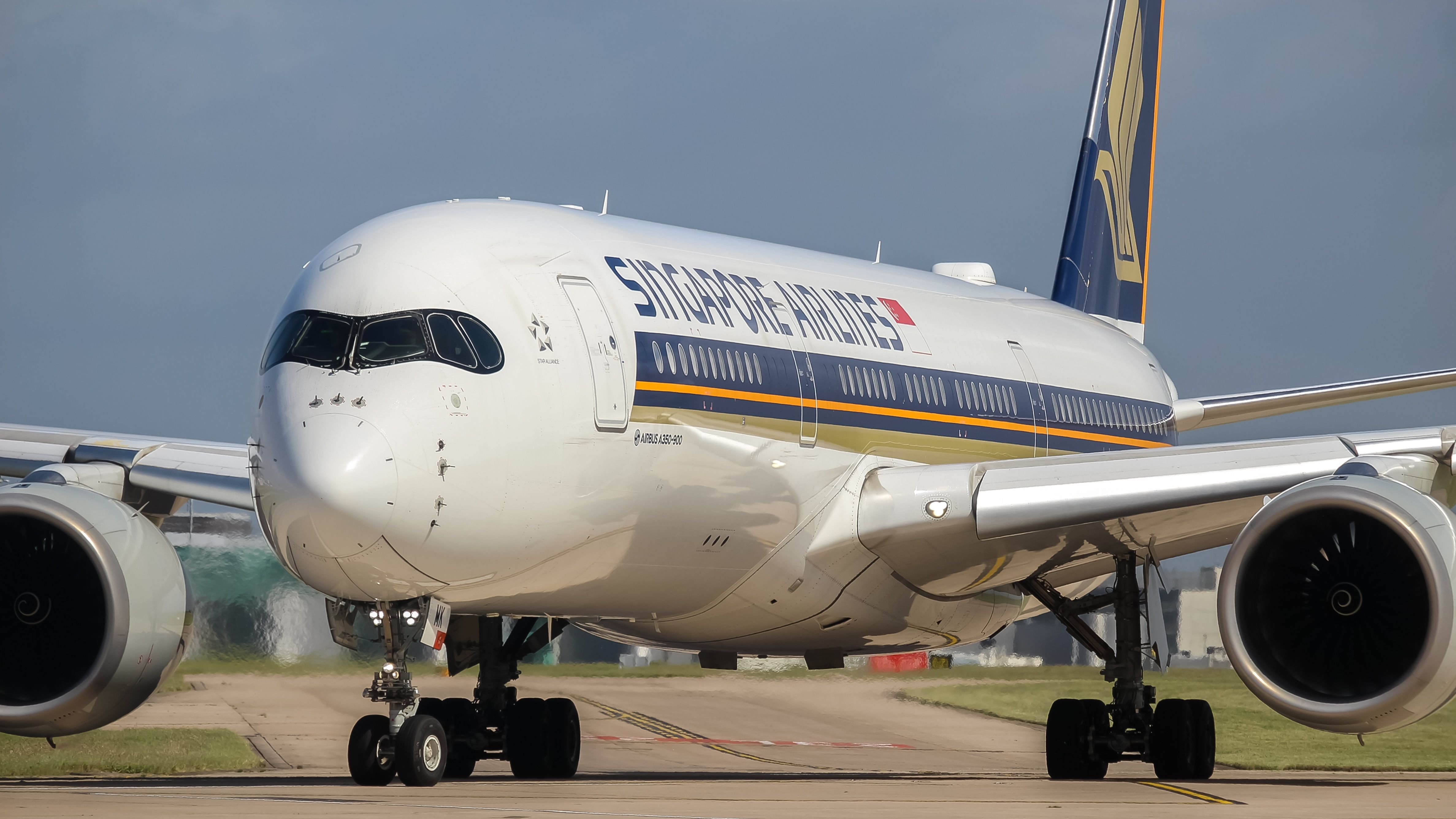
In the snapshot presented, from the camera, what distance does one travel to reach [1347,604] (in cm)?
1188

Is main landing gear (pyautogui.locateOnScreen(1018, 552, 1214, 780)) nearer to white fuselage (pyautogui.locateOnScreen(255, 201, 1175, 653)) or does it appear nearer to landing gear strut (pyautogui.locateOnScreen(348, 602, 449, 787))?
white fuselage (pyautogui.locateOnScreen(255, 201, 1175, 653))

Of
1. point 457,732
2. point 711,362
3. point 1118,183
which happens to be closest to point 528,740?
point 457,732

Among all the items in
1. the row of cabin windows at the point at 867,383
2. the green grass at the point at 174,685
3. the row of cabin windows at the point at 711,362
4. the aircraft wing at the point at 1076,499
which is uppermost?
the row of cabin windows at the point at 867,383

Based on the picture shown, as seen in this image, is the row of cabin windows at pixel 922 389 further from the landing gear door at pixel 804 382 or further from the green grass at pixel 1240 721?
the green grass at pixel 1240 721

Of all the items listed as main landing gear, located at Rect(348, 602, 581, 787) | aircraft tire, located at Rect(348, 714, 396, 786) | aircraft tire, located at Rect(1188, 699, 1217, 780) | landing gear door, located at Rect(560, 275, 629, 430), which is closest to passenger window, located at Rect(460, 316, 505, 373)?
landing gear door, located at Rect(560, 275, 629, 430)

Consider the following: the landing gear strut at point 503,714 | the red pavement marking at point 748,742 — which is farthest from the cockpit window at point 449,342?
the red pavement marking at point 748,742

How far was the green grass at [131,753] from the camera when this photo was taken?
16328mm

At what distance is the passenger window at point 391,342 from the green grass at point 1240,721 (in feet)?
35.9

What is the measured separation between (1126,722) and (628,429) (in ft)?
19.3

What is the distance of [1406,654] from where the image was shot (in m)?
11.5

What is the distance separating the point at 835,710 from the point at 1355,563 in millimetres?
12444

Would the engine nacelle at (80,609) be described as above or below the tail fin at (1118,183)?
below

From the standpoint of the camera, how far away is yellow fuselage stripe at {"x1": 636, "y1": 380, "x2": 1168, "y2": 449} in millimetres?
12984

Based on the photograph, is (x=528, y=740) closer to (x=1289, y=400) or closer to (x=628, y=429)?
(x=628, y=429)
